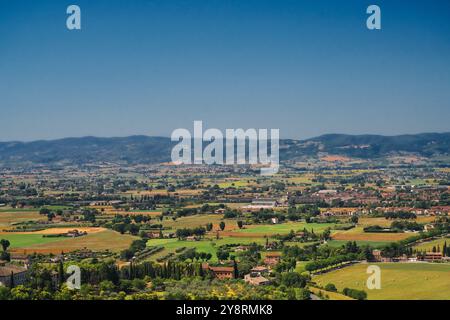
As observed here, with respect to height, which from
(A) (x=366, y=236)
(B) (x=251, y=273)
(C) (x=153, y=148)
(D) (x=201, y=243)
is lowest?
(D) (x=201, y=243)

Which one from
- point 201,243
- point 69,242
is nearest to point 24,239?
point 69,242

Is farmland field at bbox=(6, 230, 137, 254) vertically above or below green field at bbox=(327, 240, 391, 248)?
below

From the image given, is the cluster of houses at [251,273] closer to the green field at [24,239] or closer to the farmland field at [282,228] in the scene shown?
the farmland field at [282,228]

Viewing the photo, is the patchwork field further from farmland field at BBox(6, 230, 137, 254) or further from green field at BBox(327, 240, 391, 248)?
farmland field at BBox(6, 230, 137, 254)

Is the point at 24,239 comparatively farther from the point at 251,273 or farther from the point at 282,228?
the point at 251,273

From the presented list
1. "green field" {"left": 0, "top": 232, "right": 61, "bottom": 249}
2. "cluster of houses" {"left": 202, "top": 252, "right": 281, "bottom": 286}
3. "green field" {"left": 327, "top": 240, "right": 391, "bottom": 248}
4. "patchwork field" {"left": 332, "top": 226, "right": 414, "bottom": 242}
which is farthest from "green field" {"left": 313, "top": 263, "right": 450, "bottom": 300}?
"green field" {"left": 0, "top": 232, "right": 61, "bottom": 249}
